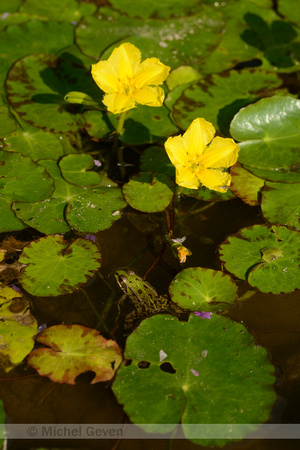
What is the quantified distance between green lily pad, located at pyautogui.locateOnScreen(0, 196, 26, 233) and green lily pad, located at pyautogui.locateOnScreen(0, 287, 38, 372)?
337 millimetres

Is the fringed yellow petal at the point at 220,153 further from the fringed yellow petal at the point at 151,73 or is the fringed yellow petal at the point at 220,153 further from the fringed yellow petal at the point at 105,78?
the fringed yellow petal at the point at 105,78

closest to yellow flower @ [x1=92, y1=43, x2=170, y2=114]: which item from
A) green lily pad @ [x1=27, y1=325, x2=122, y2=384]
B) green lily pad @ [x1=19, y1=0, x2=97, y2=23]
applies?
green lily pad @ [x1=27, y1=325, x2=122, y2=384]

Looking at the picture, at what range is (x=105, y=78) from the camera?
2213mm

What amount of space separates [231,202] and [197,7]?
69.3 inches

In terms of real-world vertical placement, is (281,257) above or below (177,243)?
below

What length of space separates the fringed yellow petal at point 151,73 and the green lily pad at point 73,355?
1.26 m

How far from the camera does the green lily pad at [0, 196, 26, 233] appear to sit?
7.30 ft

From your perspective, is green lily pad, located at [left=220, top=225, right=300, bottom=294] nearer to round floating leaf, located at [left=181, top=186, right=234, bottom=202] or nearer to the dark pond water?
the dark pond water

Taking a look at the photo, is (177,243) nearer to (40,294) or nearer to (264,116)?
(40,294)

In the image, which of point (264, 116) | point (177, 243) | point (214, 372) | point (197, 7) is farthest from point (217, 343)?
point (197, 7)

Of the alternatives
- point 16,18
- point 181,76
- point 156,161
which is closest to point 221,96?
point 181,76

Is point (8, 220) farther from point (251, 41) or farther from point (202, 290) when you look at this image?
point (251, 41)

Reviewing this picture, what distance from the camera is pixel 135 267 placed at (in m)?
2.16

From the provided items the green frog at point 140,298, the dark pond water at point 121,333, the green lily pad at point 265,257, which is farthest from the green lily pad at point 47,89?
the green lily pad at point 265,257
